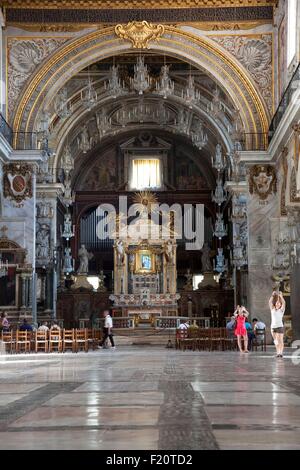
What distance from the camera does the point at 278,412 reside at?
599 cm

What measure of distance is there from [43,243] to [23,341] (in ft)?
46.0

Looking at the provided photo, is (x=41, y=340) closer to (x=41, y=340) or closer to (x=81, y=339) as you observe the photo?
(x=41, y=340)

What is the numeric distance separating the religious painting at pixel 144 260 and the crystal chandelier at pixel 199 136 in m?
6.86

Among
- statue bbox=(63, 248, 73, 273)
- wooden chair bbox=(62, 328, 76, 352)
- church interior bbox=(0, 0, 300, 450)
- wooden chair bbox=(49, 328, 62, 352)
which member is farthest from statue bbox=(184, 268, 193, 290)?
wooden chair bbox=(49, 328, 62, 352)

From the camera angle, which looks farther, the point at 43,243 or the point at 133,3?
the point at 43,243

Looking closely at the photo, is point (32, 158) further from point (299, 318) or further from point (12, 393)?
point (12, 393)

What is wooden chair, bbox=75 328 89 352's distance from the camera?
2472 cm

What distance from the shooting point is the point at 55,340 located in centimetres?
2505

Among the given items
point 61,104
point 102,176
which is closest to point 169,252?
point 102,176

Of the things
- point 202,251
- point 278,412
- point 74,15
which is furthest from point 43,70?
point 278,412

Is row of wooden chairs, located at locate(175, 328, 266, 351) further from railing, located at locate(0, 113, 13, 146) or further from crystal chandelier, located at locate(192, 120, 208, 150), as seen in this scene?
crystal chandelier, located at locate(192, 120, 208, 150)

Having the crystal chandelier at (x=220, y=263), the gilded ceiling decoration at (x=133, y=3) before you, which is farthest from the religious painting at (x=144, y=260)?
the gilded ceiling decoration at (x=133, y=3)

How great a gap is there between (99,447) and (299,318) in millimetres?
22615

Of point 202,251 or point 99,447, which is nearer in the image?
point 99,447
